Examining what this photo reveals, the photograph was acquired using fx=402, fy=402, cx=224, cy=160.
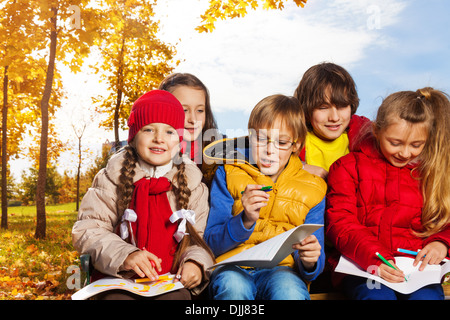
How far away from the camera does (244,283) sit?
6.18 ft

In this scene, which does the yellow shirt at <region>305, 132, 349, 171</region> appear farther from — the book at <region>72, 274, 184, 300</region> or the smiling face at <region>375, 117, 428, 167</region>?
the book at <region>72, 274, 184, 300</region>

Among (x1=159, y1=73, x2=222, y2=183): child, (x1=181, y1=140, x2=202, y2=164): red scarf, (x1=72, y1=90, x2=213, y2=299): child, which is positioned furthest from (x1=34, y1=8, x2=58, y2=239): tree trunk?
(x1=72, y1=90, x2=213, y2=299): child

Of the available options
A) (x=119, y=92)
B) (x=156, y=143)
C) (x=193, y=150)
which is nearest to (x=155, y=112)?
(x=156, y=143)

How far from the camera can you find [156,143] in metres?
2.17

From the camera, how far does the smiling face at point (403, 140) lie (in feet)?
7.09

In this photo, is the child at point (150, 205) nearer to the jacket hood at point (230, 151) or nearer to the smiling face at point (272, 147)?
the jacket hood at point (230, 151)

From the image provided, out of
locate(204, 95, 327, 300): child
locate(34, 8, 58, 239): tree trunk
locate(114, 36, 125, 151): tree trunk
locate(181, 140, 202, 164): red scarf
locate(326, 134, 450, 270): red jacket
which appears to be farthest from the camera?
locate(114, 36, 125, 151): tree trunk

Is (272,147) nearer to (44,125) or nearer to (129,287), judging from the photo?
(129,287)

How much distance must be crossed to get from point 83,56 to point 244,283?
3.81m

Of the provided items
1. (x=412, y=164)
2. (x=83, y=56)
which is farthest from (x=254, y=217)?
(x=83, y=56)

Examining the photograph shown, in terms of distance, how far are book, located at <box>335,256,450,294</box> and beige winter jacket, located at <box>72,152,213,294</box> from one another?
2.28 ft

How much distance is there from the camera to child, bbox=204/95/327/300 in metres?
1.96

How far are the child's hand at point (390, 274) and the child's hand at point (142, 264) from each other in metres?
1.05
